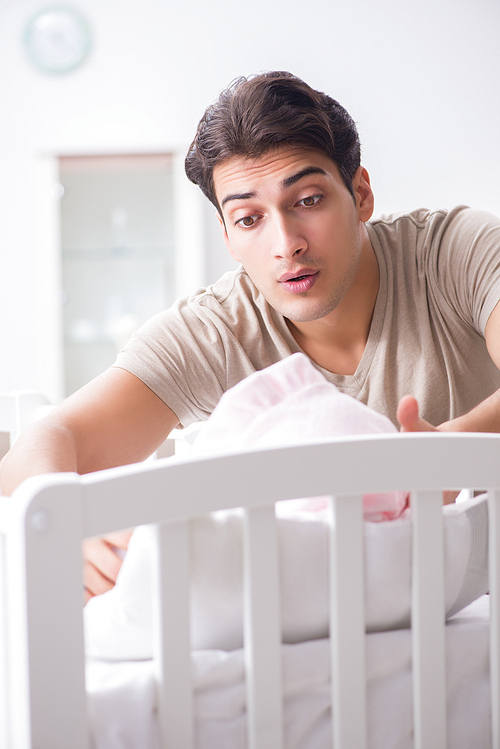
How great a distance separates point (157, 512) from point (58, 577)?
0.08 metres

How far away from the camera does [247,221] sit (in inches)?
42.1

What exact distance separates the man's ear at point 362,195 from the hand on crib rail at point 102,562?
29.9 inches

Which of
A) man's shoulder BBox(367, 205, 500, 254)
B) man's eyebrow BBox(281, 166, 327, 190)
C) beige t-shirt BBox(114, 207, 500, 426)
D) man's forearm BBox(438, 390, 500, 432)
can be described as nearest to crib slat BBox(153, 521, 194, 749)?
man's forearm BBox(438, 390, 500, 432)

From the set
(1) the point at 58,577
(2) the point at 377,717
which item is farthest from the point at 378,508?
(1) the point at 58,577

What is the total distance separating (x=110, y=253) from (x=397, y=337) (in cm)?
178

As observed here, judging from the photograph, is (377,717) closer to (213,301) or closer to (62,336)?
(213,301)

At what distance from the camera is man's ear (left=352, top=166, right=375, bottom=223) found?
1186mm

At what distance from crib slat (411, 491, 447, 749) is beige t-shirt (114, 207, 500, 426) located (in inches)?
20.8

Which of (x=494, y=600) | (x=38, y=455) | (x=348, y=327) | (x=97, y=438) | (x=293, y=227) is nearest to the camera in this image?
(x=494, y=600)

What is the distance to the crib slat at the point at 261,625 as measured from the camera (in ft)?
1.62

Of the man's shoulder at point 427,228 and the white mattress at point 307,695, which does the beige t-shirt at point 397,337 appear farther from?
the white mattress at point 307,695

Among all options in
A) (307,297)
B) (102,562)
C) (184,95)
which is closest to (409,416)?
(102,562)

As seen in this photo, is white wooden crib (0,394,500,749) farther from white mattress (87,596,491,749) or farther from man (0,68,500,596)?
man (0,68,500,596)

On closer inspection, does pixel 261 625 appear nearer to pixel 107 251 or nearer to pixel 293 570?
pixel 293 570
